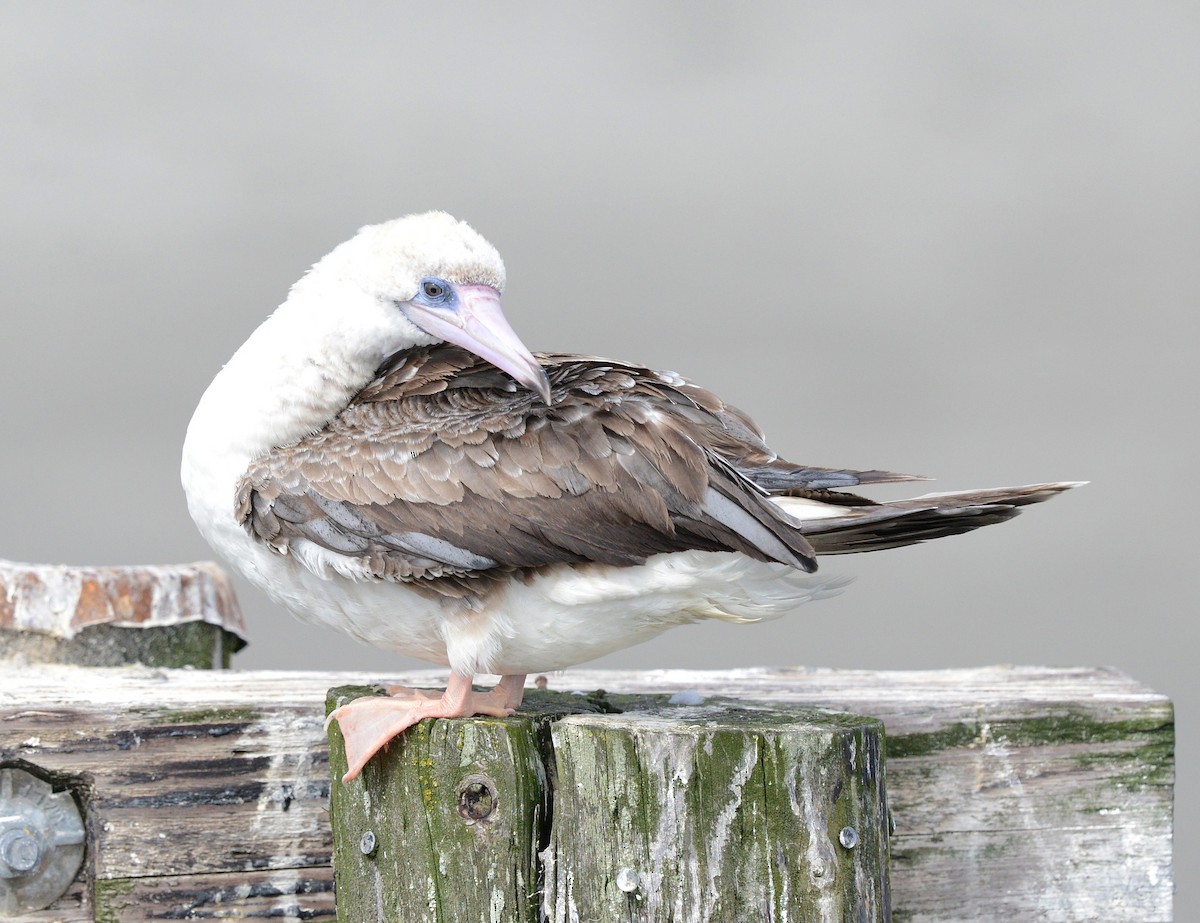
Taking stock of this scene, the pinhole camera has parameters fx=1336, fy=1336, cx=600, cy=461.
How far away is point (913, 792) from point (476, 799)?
56.0 inches

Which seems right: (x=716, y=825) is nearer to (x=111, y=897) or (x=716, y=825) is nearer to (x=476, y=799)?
(x=476, y=799)

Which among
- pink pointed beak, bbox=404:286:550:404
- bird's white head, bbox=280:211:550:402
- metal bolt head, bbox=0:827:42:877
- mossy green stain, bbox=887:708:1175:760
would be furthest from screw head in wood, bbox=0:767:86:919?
mossy green stain, bbox=887:708:1175:760

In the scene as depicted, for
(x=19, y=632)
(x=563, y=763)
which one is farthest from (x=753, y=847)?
(x=19, y=632)

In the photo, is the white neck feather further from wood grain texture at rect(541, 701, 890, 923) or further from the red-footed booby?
wood grain texture at rect(541, 701, 890, 923)

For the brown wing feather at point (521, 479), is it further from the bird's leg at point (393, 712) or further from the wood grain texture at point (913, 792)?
the wood grain texture at point (913, 792)

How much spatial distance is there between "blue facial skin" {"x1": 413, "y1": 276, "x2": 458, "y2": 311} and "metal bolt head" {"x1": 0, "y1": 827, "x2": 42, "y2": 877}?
6.14ft

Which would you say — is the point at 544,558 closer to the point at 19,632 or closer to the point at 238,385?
the point at 238,385

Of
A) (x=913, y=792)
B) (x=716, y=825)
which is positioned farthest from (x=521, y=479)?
(x=913, y=792)

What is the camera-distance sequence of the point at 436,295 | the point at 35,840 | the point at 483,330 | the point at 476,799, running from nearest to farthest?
1. the point at 476,799
2. the point at 483,330
3. the point at 436,295
4. the point at 35,840

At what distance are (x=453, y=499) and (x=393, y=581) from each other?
0.32 meters

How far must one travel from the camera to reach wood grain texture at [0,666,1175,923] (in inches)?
152

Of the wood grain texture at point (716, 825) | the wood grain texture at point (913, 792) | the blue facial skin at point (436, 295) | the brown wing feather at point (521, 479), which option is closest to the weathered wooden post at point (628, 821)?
the wood grain texture at point (716, 825)

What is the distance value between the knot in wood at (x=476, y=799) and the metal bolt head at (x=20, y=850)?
136 centimetres

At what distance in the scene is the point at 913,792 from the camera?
3986mm
